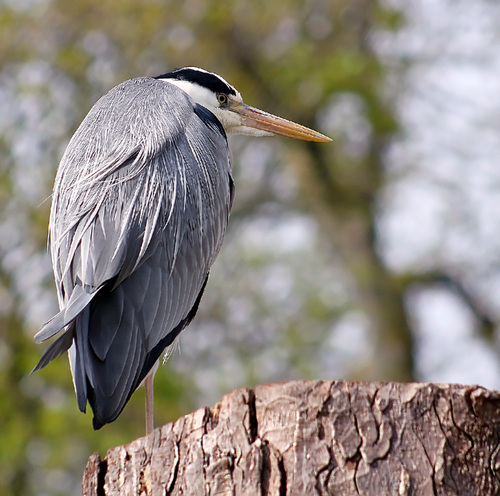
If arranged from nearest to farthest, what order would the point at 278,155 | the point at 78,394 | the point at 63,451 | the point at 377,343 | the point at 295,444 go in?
the point at 295,444 < the point at 78,394 < the point at 63,451 < the point at 377,343 < the point at 278,155

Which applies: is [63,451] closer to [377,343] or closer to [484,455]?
[377,343]

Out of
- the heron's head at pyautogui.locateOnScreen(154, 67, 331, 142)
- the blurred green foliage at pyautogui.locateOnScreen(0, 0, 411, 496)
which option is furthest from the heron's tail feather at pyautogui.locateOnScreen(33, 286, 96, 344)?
the blurred green foliage at pyautogui.locateOnScreen(0, 0, 411, 496)

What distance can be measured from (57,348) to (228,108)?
89.3 inches

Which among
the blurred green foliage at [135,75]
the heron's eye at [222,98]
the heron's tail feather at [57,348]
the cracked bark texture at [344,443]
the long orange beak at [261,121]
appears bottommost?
the cracked bark texture at [344,443]

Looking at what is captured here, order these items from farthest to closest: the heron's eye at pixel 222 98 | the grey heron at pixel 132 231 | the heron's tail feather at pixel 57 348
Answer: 1. the heron's eye at pixel 222 98
2. the grey heron at pixel 132 231
3. the heron's tail feather at pixel 57 348

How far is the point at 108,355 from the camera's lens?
3.11 metres

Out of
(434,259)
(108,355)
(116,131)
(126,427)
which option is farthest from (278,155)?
(108,355)

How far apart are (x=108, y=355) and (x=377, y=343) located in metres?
7.49

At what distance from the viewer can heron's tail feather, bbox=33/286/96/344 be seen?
282 cm

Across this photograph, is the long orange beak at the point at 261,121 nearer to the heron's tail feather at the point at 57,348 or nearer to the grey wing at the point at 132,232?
the grey wing at the point at 132,232

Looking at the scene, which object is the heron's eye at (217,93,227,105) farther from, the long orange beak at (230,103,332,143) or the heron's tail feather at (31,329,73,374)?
the heron's tail feather at (31,329,73,374)

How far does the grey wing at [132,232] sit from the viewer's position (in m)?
3.08

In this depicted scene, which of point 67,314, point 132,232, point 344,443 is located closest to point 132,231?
point 132,232

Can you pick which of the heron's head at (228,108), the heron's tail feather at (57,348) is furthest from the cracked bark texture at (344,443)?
the heron's head at (228,108)
